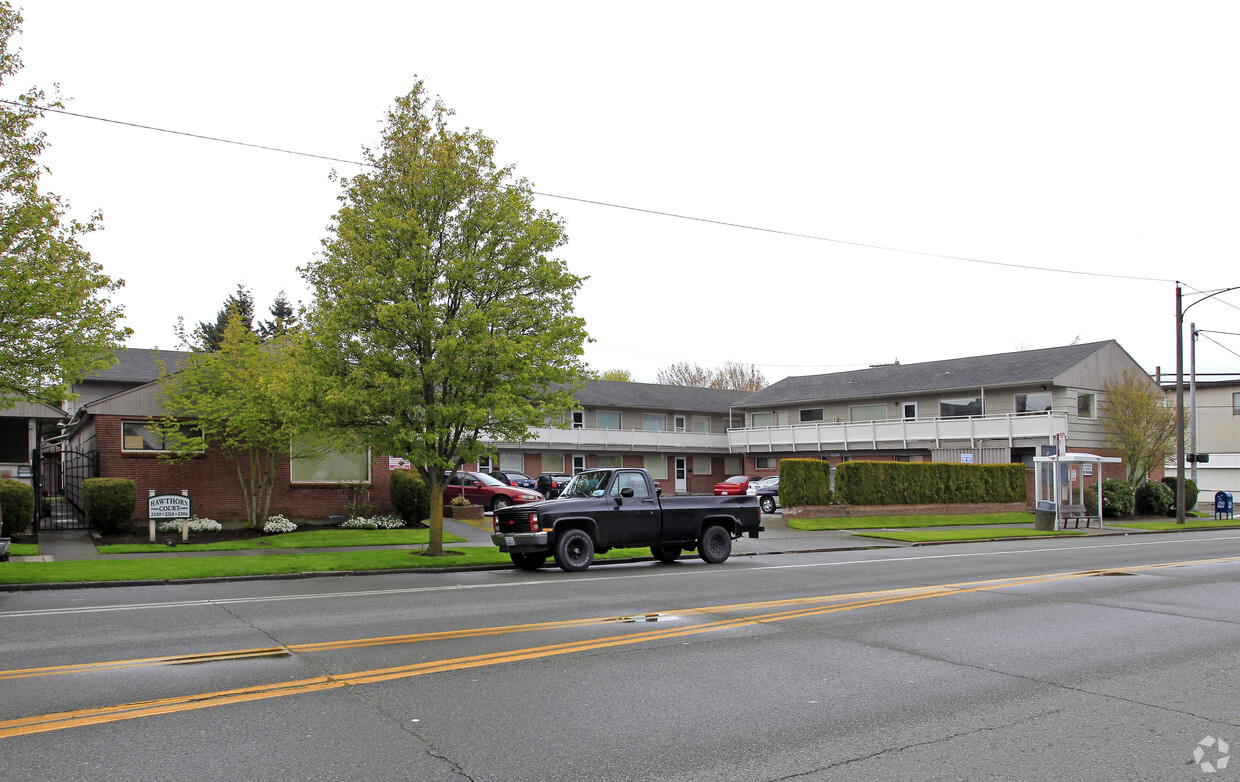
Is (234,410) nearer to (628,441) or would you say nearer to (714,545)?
(714,545)

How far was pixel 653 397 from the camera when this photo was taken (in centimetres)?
5278

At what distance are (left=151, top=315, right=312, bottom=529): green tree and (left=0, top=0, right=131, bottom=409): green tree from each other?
224 inches

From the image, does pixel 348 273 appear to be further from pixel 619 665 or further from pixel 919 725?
pixel 919 725

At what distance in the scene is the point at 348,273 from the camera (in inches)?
680

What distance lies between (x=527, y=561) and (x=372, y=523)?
937 cm

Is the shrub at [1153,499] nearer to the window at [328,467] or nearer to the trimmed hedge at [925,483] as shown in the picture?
the trimmed hedge at [925,483]

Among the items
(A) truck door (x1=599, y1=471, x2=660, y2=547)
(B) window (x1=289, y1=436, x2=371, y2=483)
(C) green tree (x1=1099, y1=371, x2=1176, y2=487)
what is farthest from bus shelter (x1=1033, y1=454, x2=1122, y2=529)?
(B) window (x1=289, y1=436, x2=371, y2=483)

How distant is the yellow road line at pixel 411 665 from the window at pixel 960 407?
3261 centimetres

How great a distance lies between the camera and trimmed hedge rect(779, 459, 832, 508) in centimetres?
3072

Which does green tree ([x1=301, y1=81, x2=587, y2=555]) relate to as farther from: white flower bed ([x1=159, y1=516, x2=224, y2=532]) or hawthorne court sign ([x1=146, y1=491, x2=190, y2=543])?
white flower bed ([x1=159, y1=516, x2=224, y2=532])

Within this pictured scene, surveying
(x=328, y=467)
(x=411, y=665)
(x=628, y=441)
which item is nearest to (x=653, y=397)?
(x=628, y=441)

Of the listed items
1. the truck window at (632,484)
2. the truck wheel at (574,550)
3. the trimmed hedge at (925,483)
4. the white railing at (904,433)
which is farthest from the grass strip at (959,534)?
the truck wheel at (574,550)

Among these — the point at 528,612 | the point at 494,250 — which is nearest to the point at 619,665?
the point at 528,612

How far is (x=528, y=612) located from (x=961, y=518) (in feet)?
86.6
